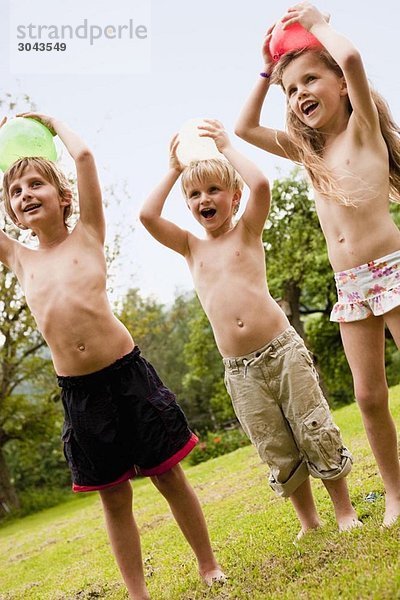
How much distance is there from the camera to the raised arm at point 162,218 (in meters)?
3.70

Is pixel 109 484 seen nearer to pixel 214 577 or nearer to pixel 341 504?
pixel 214 577

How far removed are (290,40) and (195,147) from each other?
757 mm

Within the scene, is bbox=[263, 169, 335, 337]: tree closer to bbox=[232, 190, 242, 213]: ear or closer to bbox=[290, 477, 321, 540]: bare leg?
bbox=[232, 190, 242, 213]: ear

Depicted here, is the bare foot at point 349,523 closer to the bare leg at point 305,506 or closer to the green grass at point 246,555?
the green grass at point 246,555

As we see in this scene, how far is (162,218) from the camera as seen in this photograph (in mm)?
3736

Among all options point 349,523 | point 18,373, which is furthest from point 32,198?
point 18,373

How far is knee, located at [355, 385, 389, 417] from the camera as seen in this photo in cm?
329

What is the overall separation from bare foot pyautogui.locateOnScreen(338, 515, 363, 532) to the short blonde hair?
183 cm

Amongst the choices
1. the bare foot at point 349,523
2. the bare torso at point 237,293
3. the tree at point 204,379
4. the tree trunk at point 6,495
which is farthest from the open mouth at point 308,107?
the tree at point 204,379

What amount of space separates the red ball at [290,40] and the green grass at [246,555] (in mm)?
2289

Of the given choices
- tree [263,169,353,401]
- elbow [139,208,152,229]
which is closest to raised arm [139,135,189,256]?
elbow [139,208,152,229]

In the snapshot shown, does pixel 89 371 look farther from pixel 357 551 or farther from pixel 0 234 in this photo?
pixel 357 551

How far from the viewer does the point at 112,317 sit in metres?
3.40

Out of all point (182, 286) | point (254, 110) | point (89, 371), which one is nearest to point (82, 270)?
point (89, 371)
